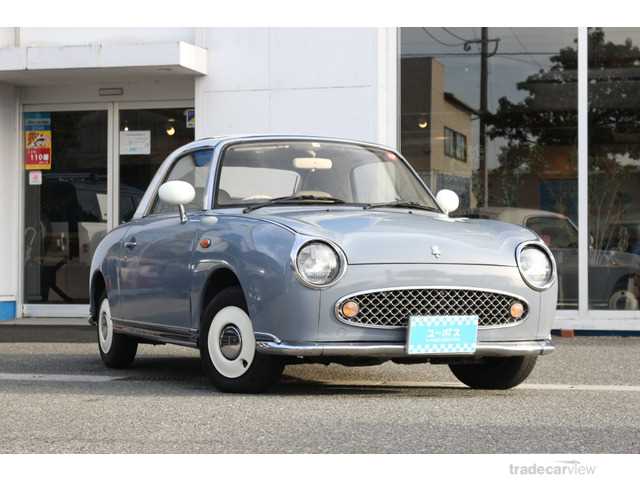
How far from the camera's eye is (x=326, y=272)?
559 centimetres

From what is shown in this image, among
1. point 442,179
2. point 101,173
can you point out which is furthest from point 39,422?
point 101,173

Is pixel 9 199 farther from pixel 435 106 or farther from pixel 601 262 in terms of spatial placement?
pixel 601 262

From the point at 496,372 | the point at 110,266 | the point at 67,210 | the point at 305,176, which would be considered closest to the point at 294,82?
the point at 67,210

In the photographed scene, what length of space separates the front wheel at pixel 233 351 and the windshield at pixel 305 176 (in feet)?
2.56

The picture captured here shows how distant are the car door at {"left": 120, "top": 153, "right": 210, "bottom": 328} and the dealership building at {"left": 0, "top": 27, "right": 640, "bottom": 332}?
14.3 ft

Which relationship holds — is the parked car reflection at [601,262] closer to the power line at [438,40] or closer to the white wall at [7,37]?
the power line at [438,40]

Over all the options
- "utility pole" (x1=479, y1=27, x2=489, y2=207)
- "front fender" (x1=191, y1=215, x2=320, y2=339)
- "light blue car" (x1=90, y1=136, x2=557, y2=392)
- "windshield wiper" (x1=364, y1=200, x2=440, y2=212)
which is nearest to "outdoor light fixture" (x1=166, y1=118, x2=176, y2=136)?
"utility pole" (x1=479, y1=27, x2=489, y2=207)

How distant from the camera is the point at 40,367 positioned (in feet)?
25.6

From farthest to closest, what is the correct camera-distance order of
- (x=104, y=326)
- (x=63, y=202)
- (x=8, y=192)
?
(x=63, y=202)
(x=8, y=192)
(x=104, y=326)

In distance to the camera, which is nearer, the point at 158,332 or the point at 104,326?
the point at 158,332

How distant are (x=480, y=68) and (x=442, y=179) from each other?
1187 millimetres

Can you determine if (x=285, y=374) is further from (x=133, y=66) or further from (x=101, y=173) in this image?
(x=101, y=173)

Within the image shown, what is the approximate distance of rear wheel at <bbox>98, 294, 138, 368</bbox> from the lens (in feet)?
25.2

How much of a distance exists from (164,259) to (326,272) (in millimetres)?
1515
